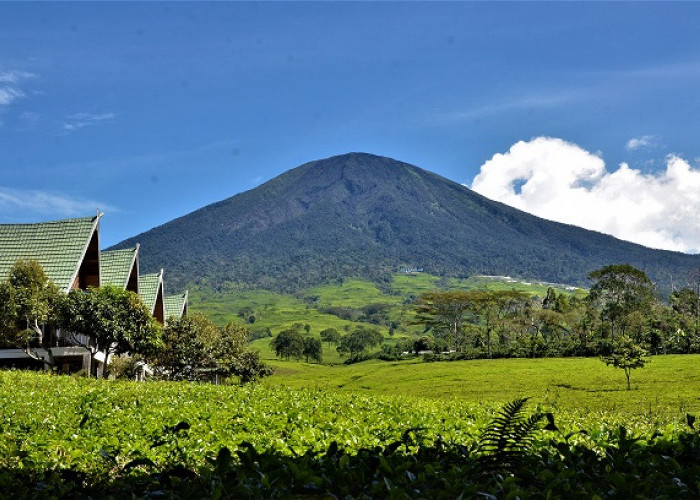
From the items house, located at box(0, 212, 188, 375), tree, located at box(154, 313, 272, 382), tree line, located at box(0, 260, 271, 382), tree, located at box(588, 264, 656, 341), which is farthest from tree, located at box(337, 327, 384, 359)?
tree line, located at box(0, 260, 271, 382)

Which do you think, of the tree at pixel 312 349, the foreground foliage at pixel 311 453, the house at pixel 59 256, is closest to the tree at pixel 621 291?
the tree at pixel 312 349

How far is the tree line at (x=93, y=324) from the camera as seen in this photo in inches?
893

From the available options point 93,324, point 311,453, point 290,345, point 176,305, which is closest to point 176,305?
point 176,305

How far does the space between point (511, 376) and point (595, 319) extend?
37.0 metres

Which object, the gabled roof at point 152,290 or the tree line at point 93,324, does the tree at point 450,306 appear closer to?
the gabled roof at point 152,290

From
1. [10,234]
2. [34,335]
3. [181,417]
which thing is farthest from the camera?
[10,234]

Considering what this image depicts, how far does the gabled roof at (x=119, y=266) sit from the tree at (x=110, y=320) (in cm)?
739

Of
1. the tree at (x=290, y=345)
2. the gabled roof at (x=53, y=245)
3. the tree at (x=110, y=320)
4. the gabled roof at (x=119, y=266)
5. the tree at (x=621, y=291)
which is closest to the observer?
the tree at (x=110, y=320)

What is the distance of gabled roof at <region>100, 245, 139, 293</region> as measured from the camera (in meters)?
32.4

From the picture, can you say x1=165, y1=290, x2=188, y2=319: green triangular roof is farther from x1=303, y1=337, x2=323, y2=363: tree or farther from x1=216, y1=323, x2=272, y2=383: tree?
x1=303, y1=337, x2=323, y2=363: tree

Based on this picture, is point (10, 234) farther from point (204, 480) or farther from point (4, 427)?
point (204, 480)

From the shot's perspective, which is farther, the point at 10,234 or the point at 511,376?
the point at 511,376

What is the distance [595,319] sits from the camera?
7538 centimetres

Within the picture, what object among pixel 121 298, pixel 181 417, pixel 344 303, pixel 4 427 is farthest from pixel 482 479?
pixel 344 303
